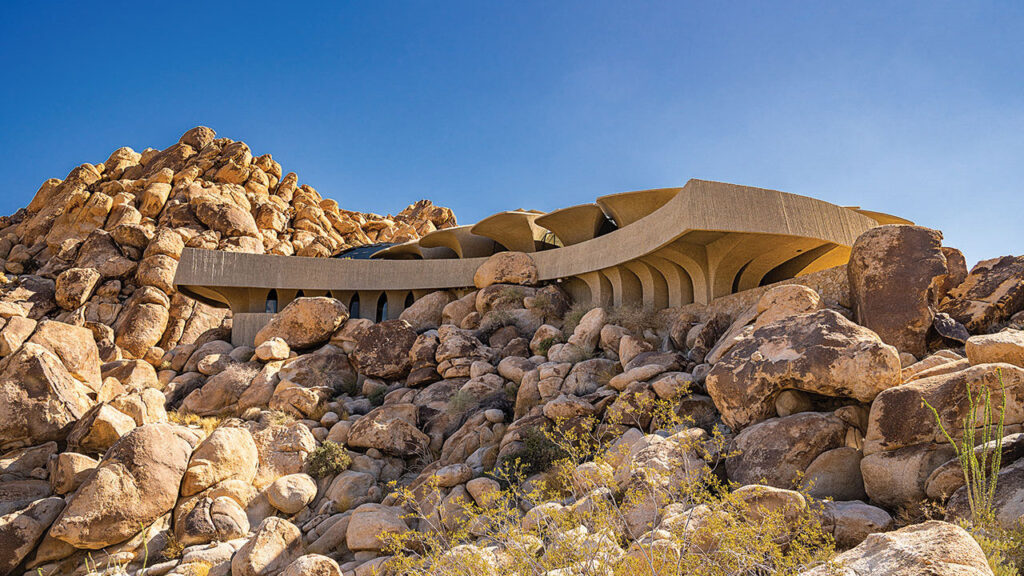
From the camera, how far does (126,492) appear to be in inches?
371

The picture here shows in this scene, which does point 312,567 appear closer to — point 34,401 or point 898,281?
point 34,401

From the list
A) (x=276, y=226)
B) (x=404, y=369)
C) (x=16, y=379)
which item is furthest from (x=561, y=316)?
(x=276, y=226)

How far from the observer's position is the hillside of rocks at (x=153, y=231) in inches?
1121

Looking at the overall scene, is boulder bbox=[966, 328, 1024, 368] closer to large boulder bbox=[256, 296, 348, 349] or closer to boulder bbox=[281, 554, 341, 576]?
boulder bbox=[281, 554, 341, 576]

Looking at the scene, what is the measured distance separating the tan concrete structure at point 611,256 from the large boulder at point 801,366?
17.8 feet

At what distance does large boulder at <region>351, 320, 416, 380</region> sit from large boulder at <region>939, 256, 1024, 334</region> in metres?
13.1


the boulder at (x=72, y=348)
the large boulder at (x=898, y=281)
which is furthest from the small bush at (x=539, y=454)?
the boulder at (x=72, y=348)

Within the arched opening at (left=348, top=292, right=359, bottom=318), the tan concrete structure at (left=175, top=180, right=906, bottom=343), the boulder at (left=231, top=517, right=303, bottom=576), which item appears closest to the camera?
the boulder at (left=231, top=517, right=303, bottom=576)

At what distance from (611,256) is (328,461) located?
10.6m

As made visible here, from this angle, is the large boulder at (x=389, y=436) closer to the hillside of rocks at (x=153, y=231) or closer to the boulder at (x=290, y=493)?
the boulder at (x=290, y=493)

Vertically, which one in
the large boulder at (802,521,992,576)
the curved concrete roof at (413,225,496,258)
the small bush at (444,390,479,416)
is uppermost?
the curved concrete roof at (413,225,496,258)

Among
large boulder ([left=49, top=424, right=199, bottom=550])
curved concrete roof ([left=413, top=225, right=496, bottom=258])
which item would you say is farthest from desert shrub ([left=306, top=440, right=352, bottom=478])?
curved concrete roof ([left=413, top=225, right=496, bottom=258])

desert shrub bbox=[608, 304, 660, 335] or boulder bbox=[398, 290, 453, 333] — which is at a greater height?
boulder bbox=[398, 290, 453, 333]

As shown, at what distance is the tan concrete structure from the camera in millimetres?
13844
